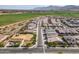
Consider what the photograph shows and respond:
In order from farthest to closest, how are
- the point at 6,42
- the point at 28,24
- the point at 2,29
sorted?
the point at 28,24, the point at 2,29, the point at 6,42

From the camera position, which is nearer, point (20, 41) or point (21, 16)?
point (20, 41)

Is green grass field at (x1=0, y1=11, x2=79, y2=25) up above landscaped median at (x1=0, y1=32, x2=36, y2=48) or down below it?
above

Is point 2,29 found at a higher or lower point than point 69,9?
lower

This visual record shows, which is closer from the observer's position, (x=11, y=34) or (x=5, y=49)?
(x=5, y=49)

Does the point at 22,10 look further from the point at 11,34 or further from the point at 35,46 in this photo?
the point at 35,46

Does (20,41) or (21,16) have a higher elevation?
(21,16)

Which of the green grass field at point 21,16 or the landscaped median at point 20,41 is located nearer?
the landscaped median at point 20,41

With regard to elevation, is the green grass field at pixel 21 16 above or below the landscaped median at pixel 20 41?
above

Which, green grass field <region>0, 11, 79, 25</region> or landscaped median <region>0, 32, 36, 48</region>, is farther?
green grass field <region>0, 11, 79, 25</region>
